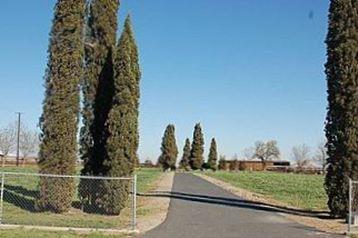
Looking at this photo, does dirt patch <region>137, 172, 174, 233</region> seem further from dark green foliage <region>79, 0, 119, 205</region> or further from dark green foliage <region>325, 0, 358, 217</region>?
dark green foliage <region>325, 0, 358, 217</region>

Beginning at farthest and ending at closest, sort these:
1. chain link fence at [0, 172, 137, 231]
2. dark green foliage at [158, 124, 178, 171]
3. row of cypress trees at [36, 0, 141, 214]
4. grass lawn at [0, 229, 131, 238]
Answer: dark green foliage at [158, 124, 178, 171]
row of cypress trees at [36, 0, 141, 214]
chain link fence at [0, 172, 137, 231]
grass lawn at [0, 229, 131, 238]

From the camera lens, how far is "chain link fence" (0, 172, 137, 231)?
51.1 feet

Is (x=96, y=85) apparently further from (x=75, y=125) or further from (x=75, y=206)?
(x=75, y=206)

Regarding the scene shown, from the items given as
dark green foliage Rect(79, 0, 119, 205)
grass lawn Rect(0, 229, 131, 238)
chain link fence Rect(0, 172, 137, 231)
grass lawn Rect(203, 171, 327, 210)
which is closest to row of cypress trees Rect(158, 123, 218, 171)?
grass lawn Rect(203, 171, 327, 210)

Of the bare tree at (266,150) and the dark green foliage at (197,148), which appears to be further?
the bare tree at (266,150)

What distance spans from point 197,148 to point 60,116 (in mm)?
74157

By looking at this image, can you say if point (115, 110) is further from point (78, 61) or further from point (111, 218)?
point (111, 218)

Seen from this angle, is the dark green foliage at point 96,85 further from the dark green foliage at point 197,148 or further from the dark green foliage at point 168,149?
the dark green foliage at point 197,148

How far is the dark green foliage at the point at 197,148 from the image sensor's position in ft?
300

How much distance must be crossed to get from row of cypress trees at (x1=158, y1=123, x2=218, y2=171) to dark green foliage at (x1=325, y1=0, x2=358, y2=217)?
63888mm

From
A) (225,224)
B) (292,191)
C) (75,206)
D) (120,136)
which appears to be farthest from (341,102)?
(292,191)

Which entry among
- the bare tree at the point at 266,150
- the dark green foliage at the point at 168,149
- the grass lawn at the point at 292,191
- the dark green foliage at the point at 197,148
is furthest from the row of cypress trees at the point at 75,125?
the bare tree at the point at 266,150

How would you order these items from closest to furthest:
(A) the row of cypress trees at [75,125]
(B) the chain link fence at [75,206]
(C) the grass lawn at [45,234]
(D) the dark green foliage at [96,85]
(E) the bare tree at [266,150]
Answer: (C) the grass lawn at [45,234] → (B) the chain link fence at [75,206] → (A) the row of cypress trees at [75,125] → (D) the dark green foliage at [96,85] → (E) the bare tree at [266,150]

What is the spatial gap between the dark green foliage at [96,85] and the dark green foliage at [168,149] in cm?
6211
